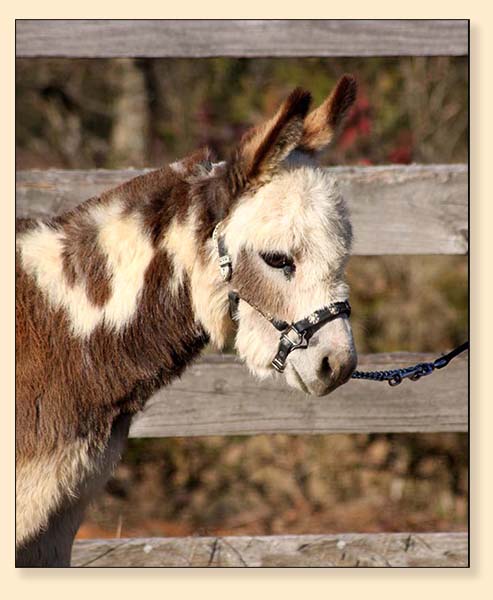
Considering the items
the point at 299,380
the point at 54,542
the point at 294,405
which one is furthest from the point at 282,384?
the point at 54,542

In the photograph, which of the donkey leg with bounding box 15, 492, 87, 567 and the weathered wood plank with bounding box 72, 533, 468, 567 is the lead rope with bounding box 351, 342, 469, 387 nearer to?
the weathered wood plank with bounding box 72, 533, 468, 567

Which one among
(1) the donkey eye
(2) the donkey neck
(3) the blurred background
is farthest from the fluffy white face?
(3) the blurred background

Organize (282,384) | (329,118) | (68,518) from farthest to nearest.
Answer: (282,384) < (68,518) < (329,118)

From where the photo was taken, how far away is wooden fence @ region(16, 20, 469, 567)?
393 centimetres

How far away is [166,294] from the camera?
2.94m

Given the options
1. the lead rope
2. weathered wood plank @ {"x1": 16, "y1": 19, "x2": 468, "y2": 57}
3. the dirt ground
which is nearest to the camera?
the lead rope

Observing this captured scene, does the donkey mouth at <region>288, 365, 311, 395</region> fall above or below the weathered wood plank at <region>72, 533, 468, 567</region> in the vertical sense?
above

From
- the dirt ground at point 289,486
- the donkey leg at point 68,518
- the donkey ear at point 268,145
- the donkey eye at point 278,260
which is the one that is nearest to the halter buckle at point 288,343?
the donkey eye at point 278,260

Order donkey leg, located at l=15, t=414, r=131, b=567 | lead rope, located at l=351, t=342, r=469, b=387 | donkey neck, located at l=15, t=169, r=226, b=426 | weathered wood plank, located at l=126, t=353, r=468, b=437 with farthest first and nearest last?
weathered wood plank, located at l=126, t=353, r=468, b=437 → lead rope, located at l=351, t=342, r=469, b=387 → donkey leg, located at l=15, t=414, r=131, b=567 → donkey neck, located at l=15, t=169, r=226, b=426

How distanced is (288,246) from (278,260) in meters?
0.06

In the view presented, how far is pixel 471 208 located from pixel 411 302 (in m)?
3.19

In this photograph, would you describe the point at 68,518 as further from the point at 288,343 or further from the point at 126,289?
the point at 288,343

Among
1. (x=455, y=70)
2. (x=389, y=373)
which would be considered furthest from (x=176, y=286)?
(x=455, y=70)

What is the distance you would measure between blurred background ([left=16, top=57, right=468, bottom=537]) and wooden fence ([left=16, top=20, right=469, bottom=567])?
0.58 m
